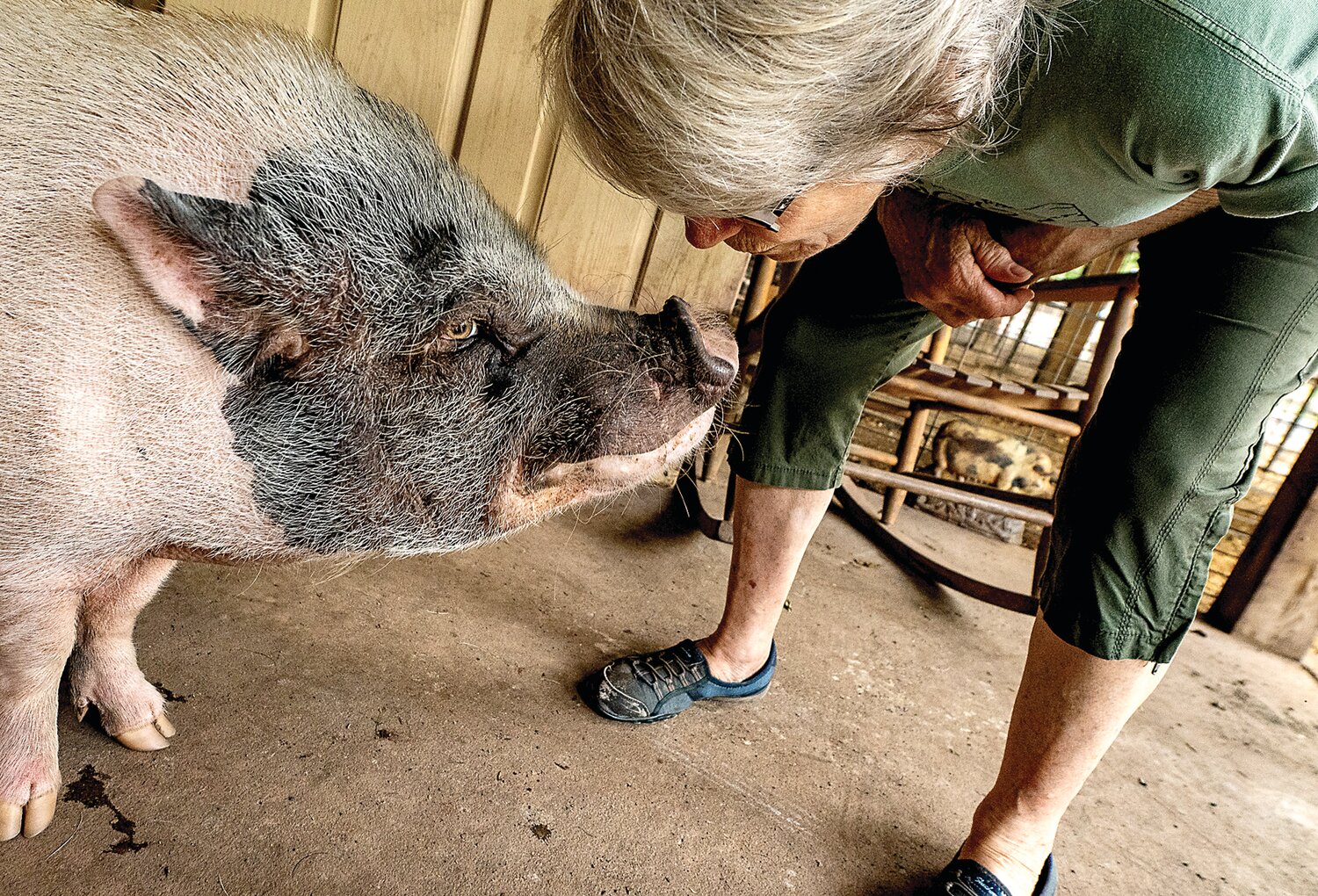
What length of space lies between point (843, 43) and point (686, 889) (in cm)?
132

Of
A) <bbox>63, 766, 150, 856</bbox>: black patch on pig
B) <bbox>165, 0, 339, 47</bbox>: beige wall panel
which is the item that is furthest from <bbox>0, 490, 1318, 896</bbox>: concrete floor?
<bbox>165, 0, 339, 47</bbox>: beige wall panel

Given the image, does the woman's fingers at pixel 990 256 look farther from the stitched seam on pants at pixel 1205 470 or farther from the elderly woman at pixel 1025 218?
the stitched seam on pants at pixel 1205 470

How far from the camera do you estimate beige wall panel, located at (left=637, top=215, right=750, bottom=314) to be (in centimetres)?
230

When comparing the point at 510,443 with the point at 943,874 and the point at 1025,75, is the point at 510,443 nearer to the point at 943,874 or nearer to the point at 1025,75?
the point at 1025,75

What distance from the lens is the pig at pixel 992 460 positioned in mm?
4098

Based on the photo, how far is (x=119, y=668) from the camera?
143cm

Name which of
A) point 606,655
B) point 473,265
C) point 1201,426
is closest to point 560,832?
point 606,655

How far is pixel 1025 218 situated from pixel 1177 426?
0.40m

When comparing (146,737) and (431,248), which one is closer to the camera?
(431,248)

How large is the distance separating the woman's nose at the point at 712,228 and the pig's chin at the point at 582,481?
0.33 m

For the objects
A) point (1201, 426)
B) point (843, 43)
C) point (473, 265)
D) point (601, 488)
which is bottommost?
point (601, 488)

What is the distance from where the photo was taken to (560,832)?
1.43 metres

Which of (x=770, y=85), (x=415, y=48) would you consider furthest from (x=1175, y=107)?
(x=415, y=48)

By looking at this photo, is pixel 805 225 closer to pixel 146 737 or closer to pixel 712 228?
pixel 712 228
